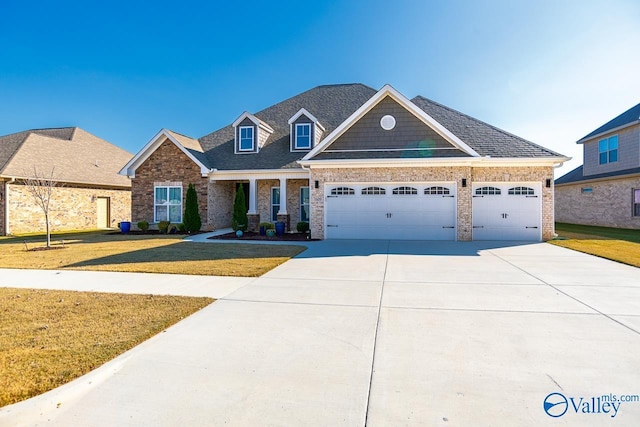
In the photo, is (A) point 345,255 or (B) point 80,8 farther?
(B) point 80,8

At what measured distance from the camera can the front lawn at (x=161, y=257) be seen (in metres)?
8.77

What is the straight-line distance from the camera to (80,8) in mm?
14672

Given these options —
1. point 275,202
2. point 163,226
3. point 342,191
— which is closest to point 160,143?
point 163,226

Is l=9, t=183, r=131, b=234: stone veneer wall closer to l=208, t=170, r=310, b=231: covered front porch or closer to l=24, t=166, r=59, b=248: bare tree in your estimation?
l=24, t=166, r=59, b=248: bare tree

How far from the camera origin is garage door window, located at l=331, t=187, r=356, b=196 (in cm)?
1485

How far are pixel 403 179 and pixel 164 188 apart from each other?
12.7m

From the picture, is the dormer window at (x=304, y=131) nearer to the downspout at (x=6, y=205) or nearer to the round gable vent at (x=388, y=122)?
the round gable vent at (x=388, y=122)

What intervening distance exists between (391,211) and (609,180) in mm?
17106

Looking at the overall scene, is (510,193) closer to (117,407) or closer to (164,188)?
(117,407)

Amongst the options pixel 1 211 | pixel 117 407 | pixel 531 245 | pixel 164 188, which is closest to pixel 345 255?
pixel 531 245

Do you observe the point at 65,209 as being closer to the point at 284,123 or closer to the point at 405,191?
the point at 284,123

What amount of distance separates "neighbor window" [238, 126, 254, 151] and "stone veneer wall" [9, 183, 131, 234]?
34.7 feet

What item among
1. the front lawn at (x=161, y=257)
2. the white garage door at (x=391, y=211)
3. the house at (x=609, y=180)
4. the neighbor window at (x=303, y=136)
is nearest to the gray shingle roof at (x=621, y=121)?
the house at (x=609, y=180)

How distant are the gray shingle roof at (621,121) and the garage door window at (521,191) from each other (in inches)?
472
